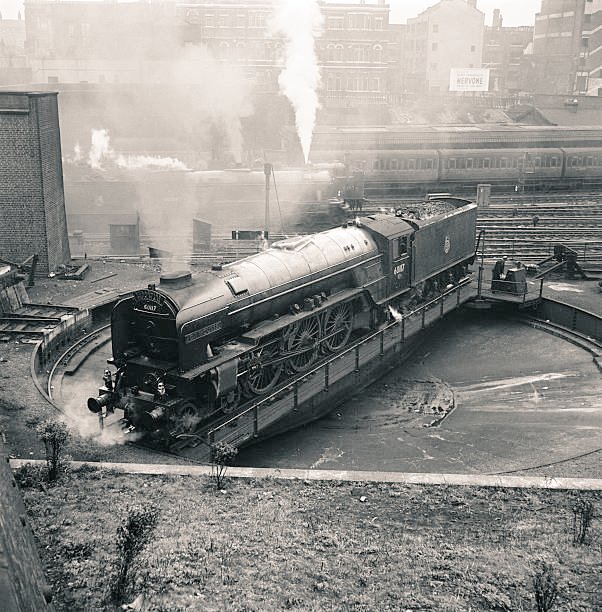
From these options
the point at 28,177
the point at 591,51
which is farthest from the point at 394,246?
the point at 591,51

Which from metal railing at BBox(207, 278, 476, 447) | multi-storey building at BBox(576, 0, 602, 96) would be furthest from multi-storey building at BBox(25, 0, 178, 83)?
metal railing at BBox(207, 278, 476, 447)

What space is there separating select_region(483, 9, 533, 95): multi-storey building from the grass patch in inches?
3065

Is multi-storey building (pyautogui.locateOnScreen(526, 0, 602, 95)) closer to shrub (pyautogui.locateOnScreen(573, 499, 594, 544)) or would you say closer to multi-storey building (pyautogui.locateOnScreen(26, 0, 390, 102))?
multi-storey building (pyautogui.locateOnScreen(26, 0, 390, 102))

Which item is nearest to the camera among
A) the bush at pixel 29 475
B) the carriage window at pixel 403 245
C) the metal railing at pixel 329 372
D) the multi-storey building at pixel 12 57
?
the bush at pixel 29 475

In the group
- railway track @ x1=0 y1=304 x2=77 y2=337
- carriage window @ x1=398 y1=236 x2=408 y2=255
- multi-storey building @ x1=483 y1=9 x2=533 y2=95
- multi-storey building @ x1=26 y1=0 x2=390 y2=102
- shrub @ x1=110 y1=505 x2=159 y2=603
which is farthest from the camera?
multi-storey building @ x1=483 y1=9 x2=533 y2=95

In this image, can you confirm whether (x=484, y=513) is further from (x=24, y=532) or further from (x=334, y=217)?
(x=334, y=217)

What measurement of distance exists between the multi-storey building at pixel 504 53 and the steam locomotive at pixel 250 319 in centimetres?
6833

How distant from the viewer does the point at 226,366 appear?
11656 millimetres

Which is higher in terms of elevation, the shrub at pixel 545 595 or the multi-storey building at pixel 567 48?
the multi-storey building at pixel 567 48

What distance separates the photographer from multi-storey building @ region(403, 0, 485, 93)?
71.7 metres

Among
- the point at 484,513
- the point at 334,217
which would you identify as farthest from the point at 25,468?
the point at 334,217

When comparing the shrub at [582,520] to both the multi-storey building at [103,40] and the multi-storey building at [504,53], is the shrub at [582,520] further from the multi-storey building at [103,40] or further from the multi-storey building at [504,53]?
the multi-storey building at [504,53]

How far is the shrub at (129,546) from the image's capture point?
6652 millimetres

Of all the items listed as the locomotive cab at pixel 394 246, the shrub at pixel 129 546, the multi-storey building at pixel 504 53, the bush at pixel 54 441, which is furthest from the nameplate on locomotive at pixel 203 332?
the multi-storey building at pixel 504 53
